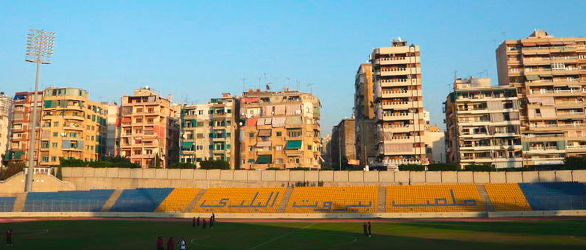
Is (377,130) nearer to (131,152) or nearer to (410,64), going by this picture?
(410,64)

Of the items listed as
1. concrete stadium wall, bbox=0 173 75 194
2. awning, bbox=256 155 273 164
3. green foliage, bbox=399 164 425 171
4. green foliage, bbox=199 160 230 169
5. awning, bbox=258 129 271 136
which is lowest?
concrete stadium wall, bbox=0 173 75 194

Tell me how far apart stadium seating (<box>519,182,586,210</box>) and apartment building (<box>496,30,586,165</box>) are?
1384 inches

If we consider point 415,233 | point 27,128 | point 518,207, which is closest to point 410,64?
point 518,207

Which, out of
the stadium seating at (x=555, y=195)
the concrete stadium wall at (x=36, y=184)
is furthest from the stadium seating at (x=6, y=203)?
the stadium seating at (x=555, y=195)

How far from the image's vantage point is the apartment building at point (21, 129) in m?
130

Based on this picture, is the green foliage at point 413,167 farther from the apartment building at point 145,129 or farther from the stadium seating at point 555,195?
the apartment building at point 145,129

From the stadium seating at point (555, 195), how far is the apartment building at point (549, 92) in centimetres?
3517

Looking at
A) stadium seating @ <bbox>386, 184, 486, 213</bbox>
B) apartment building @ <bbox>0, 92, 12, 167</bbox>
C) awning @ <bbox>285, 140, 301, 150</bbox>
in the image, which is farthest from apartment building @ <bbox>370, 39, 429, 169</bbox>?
apartment building @ <bbox>0, 92, 12, 167</bbox>

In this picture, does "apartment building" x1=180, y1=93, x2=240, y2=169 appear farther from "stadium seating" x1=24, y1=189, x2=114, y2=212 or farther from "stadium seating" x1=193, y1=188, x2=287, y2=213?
"stadium seating" x1=24, y1=189, x2=114, y2=212

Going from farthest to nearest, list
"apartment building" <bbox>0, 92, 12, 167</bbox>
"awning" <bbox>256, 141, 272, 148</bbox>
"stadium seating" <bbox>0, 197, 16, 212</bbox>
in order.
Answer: "apartment building" <bbox>0, 92, 12, 167</bbox>, "awning" <bbox>256, 141, 272, 148</bbox>, "stadium seating" <bbox>0, 197, 16, 212</bbox>

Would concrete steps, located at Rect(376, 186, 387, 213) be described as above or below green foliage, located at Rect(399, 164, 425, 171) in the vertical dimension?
below

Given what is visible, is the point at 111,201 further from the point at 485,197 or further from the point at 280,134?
the point at 485,197

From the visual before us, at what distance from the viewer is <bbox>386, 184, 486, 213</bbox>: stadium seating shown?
74250mm

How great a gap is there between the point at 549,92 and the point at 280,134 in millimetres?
67900
